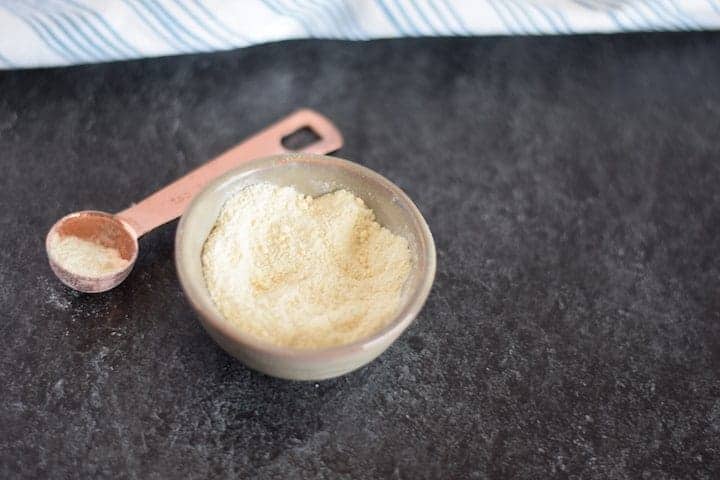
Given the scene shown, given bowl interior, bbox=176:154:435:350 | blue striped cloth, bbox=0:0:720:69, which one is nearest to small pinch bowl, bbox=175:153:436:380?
bowl interior, bbox=176:154:435:350

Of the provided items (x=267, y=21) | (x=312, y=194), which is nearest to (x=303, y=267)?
(x=312, y=194)

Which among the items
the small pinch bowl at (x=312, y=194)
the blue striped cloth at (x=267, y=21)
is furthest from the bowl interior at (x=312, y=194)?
the blue striped cloth at (x=267, y=21)

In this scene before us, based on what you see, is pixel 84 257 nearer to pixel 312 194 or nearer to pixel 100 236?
pixel 100 236

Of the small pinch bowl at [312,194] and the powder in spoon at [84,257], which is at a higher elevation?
the small pinch bowl at [312,194]

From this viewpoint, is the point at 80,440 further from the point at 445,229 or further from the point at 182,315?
the point at 445,229

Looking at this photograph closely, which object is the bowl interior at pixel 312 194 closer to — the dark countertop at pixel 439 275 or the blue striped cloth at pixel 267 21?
the dark countertop at pixel 439 275

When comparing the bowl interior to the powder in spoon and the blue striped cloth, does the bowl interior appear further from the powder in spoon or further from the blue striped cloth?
the blue striped cloth

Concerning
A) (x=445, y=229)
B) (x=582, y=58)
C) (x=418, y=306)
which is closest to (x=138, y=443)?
(x=418, y=306)
